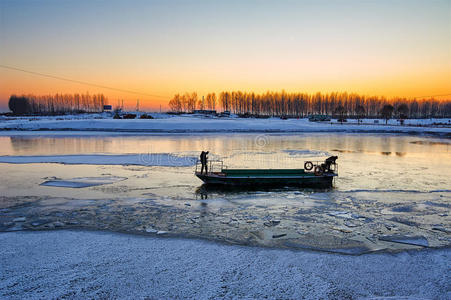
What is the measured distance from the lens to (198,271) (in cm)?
609

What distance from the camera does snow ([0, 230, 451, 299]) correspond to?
5.39 meters

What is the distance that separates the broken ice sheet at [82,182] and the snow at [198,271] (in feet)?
20.3

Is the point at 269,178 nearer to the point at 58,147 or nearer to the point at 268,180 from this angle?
the point at 268,180

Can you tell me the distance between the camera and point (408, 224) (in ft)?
29.2

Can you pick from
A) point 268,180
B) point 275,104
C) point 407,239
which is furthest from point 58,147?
point 275,104

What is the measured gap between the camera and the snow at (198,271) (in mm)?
5387

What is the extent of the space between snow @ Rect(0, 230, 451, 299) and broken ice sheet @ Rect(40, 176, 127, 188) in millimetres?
6178

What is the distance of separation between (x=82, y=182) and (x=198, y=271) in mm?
10086

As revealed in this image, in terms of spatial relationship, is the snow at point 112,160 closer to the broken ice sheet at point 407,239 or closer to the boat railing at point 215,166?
the boat railing at point 215,166

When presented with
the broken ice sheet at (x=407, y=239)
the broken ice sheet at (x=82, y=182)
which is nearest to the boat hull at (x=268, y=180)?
the broken ice sheet at (x=82, y=182)

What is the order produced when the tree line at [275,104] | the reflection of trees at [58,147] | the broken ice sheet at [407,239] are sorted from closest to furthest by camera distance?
1. the broken ice sheet at [407,239]
2. the reflection of trees at [58,147]
3. the tree line at [275,104]

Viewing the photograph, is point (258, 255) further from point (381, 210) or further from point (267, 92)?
point (267, 92)

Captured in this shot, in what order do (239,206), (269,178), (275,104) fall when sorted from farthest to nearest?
1. (275,104)
2. (269,178)
3. (239,206)

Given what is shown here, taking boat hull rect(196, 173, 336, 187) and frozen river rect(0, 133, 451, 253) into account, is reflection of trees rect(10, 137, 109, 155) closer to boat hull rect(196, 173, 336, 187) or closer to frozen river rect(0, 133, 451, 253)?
frozen river rect(0, 133, 451, 253)
